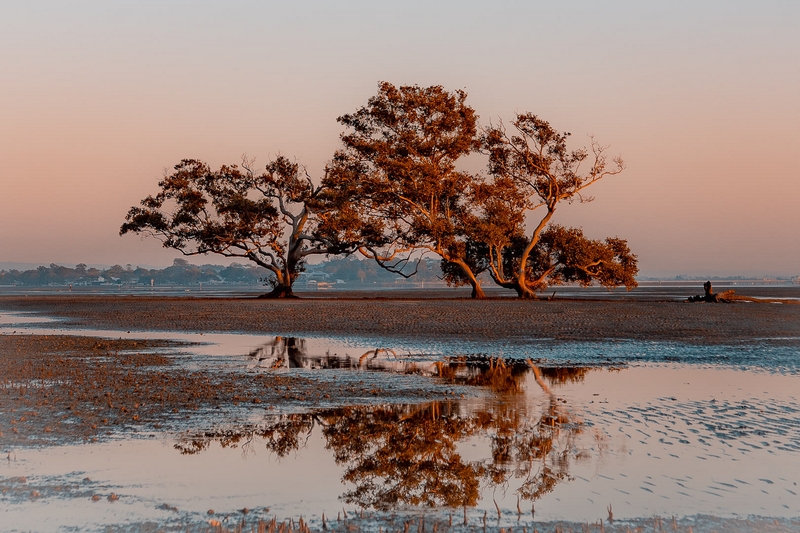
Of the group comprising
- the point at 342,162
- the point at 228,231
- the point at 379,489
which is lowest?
the point at 379,489

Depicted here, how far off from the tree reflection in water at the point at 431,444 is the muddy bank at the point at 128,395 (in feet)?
3.67

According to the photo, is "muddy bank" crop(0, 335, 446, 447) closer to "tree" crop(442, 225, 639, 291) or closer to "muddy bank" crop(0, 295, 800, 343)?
"muddy bank" crop(0, 295, 800, 343)

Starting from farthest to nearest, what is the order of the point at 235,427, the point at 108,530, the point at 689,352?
the point at 689,352
the point at 235,427
the point at 108,530

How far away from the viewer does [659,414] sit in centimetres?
1094

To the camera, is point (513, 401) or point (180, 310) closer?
point (513, 401)

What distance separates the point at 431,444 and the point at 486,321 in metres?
21.6

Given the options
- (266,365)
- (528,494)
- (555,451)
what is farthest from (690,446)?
(266,365)

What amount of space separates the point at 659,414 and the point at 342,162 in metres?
45.1

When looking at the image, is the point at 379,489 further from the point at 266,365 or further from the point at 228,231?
the point at 228,231

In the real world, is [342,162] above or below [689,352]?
above

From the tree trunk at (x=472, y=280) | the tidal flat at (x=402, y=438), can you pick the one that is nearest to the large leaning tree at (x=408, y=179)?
the tree trunk at (x=472, y=280)

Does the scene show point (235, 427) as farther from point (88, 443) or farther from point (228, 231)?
point (228, 231)

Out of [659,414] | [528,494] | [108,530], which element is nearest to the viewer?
[108,530]

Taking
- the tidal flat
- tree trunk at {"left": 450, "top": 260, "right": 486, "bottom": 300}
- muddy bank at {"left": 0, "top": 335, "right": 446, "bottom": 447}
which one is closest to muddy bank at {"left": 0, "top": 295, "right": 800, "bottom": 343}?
the tidal flat
